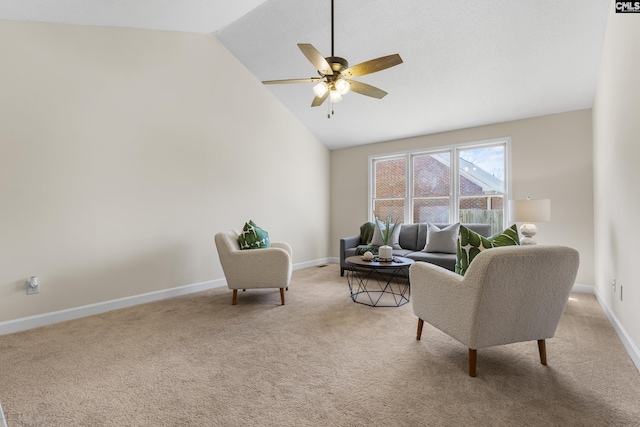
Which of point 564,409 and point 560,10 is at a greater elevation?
point 560,10

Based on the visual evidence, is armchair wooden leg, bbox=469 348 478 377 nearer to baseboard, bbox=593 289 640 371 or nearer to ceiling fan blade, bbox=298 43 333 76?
baseboard, bbox=593 289 640 371

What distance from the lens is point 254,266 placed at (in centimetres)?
337

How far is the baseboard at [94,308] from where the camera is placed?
9.05ft

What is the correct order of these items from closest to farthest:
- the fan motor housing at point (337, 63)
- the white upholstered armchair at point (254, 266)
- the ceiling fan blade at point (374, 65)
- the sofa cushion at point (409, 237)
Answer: the ceiling fan blade at point (374, 65)
the fan motor housing at point (337, 63)
the white upholstered armchair at point (254, 266)
the sofa cushion at point (409, 237)

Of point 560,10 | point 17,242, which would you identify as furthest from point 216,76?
point 560,10

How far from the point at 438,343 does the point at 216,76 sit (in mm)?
4171

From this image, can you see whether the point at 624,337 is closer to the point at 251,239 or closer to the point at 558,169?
the point at 558,169

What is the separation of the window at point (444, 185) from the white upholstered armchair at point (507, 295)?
3.07 m

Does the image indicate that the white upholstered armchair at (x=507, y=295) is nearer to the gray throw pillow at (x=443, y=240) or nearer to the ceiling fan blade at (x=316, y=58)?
the ceiling fan blade at (x=316, y=58)

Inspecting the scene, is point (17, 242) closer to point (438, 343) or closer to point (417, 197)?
point (438, 343)

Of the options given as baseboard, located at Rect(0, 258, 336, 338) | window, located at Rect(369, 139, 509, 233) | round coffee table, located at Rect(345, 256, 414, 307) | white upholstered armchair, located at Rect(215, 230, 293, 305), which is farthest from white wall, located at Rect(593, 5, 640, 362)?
baseboard, located at Rect(0, 258, 336, 338)

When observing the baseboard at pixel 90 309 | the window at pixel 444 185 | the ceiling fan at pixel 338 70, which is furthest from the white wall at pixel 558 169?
the baseboard at pixel 90 309

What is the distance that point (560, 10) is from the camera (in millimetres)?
2857

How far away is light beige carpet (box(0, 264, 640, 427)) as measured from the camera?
1.55 meters
